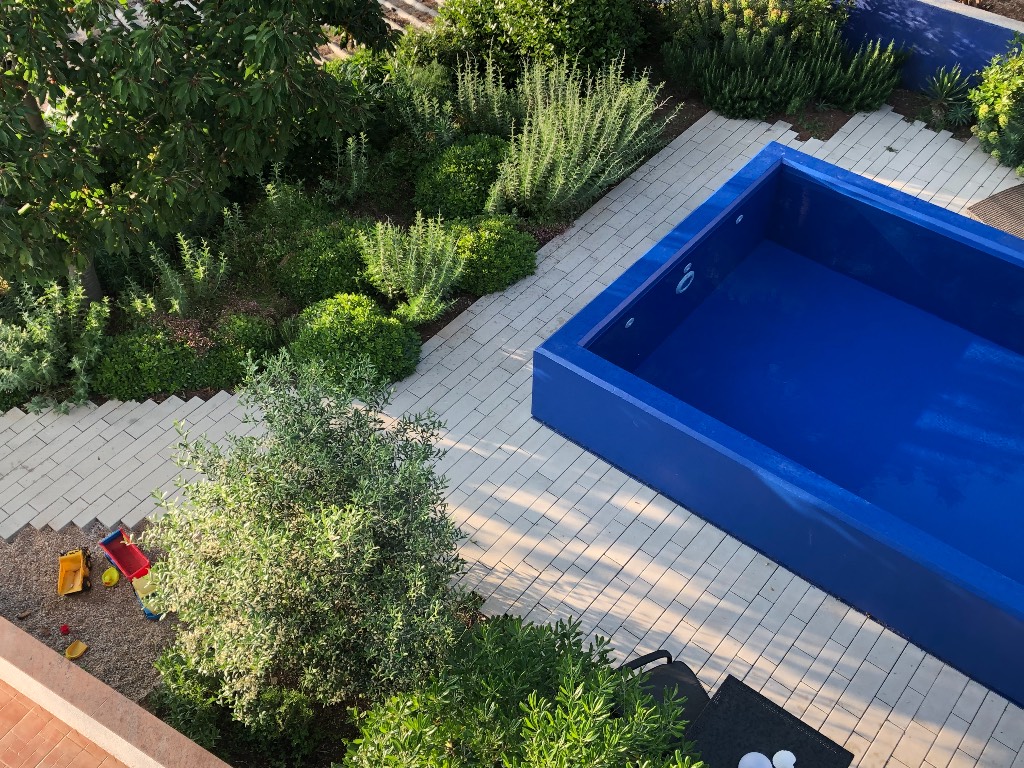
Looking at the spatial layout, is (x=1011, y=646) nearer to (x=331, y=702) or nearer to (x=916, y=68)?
(x=331, y=702)

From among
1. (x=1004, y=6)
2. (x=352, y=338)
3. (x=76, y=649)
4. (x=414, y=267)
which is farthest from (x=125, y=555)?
(x=1004, y=6)

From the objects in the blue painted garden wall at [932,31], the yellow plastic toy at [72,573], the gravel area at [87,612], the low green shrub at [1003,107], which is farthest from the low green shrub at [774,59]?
the yellow plastic toy at [72,573]

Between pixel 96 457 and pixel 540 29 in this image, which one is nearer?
pixel 96 457

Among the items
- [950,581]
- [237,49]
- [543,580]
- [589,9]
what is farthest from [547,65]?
[950,581]

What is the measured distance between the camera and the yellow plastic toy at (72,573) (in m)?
6.75

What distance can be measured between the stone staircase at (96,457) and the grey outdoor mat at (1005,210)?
6901 millimetres

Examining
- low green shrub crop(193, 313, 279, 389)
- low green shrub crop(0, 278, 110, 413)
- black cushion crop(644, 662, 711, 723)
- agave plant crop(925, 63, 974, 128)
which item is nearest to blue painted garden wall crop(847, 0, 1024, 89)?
agave plant crop(925, 63, 974, 128)

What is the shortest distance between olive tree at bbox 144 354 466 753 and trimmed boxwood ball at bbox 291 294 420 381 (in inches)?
79.9

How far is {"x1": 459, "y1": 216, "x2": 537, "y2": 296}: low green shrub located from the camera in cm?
862

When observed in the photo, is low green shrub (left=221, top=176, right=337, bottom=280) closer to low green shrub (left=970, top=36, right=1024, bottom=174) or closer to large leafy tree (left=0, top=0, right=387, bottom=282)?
large leafy tree (left=0, top=0, right=387, bottom=282)

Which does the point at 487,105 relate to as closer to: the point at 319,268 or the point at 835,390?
the point at 319,268

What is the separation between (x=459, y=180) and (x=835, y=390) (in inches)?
153

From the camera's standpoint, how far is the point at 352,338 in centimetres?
774

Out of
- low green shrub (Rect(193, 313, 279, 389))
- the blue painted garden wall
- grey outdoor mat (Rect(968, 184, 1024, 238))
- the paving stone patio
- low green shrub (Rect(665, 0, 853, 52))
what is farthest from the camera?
low green shrub (Rect(665, 0, 853, 52))
